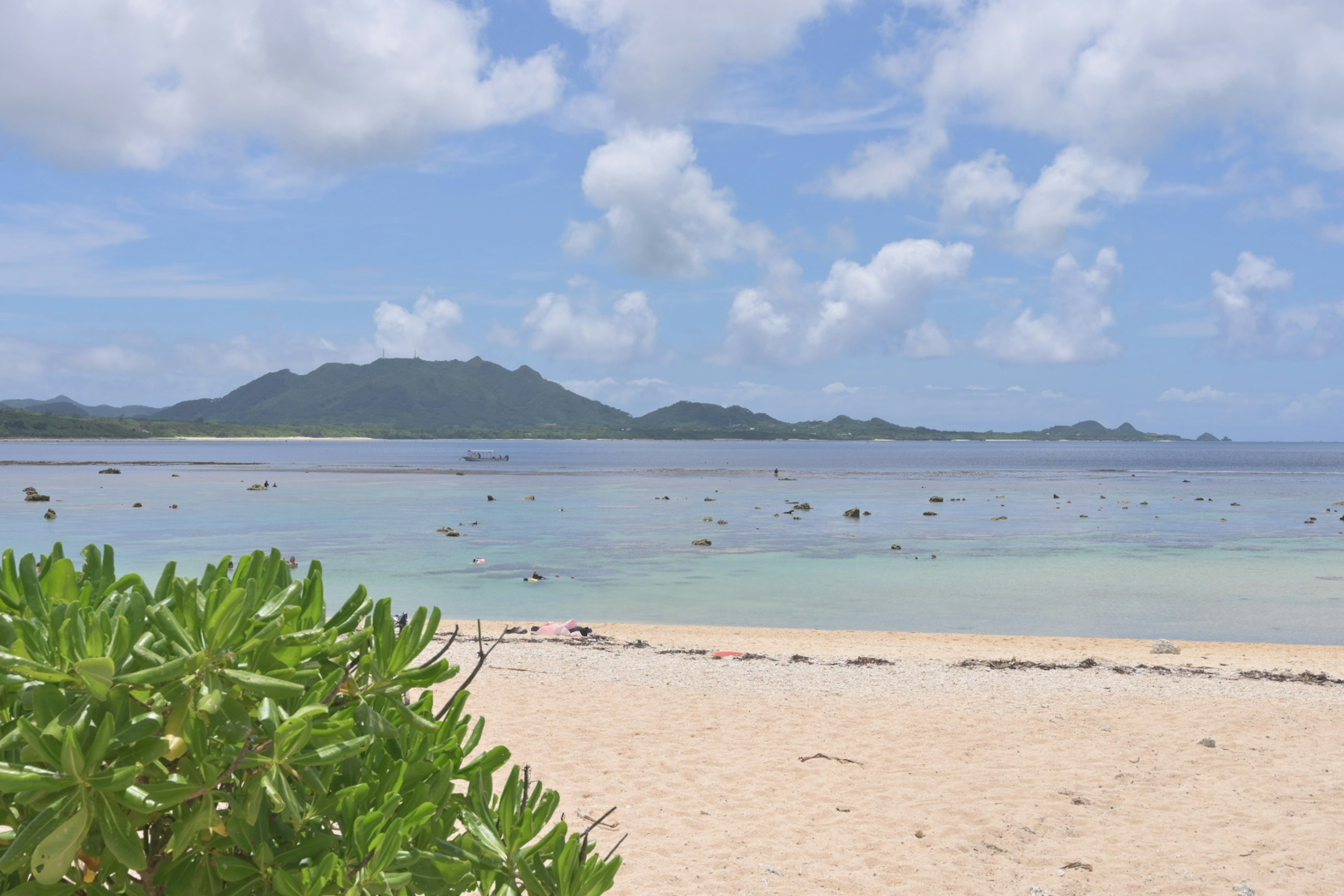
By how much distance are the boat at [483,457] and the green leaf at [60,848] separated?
384ft

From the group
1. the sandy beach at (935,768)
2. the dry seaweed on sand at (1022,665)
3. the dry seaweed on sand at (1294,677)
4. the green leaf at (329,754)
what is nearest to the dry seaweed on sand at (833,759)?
the sandy beach at (935,768)

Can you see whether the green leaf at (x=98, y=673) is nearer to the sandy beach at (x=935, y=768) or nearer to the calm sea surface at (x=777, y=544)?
the sandy beach at (x=935, y=768)

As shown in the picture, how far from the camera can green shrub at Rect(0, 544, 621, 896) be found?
1832mm

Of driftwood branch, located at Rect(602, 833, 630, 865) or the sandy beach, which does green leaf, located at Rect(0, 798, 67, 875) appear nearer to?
driftwood branch, located at Rect(602, 833, 630, 865)

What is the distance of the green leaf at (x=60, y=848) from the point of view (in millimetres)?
1796

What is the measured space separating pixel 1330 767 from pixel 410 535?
32.8 meters

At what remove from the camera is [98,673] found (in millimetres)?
1814

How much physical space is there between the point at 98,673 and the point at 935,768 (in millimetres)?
8453

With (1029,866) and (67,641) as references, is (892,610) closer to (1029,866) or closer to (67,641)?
(1029,866)

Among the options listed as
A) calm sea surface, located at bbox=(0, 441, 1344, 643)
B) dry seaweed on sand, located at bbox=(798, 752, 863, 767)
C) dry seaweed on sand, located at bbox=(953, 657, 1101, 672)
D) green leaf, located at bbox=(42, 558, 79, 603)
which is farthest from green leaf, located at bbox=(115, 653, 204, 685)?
dry seaweed on sand, located at bbox=(953, 657, 1101, 672)

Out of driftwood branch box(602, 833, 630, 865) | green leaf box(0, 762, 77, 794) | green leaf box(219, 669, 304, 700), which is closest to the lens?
green leaf box(0, 762, 77, 794)

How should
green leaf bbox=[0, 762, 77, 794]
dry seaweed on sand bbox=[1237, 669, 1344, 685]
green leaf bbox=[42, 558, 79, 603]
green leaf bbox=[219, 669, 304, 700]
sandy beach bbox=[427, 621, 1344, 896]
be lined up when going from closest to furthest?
green leaf bbox=[0, 762, 77, 794] < green leaf bbox=[219, 669, 304, 700] < green leaf bbox=[42, 558, 79, 603] < sandy beach bbox=[427, 621, 1344, 896] < dry seaweed on sand bbox=[1237, 669, 1344, 685]

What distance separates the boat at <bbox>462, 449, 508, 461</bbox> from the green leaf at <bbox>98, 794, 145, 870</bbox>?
117064 millimetres

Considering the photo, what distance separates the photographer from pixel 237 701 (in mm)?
1995
